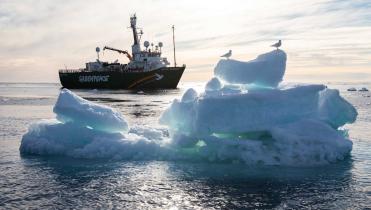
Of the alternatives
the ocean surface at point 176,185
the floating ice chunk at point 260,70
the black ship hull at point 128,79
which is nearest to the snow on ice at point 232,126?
the floating ice chunk at point 260,70

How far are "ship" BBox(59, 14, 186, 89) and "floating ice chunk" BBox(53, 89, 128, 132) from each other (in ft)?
198

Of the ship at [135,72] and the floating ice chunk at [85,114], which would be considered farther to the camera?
the ship at [135,72]

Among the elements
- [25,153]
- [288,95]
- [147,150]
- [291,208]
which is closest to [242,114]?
[288,95]

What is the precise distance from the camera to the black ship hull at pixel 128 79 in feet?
257

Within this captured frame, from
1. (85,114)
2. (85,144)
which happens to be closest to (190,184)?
(85,144)

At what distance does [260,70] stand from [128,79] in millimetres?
66300

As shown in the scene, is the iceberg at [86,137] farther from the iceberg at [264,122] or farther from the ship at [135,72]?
the ship at [135,72]

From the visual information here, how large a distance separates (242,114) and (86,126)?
6885 millimetres

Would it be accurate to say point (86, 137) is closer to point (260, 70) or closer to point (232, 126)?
point (232, 126)

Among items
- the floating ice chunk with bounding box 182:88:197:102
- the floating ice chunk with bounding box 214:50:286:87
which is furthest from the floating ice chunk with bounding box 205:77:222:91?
the floating ice chunk with bounding box 182:88:197:102

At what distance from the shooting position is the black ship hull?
78375 mm

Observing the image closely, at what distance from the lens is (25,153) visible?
16531mm

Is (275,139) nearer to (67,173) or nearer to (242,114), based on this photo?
(242,114)

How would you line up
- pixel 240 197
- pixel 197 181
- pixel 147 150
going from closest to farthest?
pixel 240 197 → pixel 197 181 → pixel 147 150
